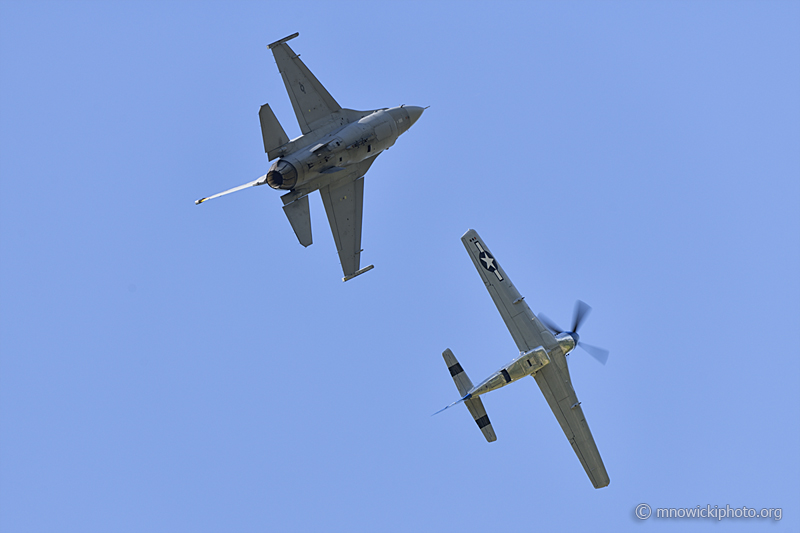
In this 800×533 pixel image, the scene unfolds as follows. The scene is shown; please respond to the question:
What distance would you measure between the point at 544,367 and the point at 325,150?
47.5ft

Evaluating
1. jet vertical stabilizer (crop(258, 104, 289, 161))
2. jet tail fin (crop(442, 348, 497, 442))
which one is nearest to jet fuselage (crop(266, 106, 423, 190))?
jet vertical stabilizer (crop(258, 104, 289, 161))

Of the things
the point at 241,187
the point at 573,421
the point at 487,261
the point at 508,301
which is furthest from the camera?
the point at 487,261

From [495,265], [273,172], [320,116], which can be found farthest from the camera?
[495,265]

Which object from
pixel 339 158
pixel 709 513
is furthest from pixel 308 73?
pixel 709 513

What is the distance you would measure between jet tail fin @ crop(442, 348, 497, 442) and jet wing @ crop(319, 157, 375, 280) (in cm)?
640

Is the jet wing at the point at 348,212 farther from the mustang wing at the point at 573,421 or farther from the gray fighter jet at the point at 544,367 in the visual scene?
the mustang wing at the point at 573,421

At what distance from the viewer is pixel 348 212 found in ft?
132

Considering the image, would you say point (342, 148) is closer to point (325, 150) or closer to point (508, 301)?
point (325, 150)

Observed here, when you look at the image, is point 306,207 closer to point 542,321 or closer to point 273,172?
point 273,172

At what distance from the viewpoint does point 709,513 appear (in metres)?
37.8

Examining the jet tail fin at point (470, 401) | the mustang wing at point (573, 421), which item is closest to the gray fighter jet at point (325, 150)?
the jet tail fin at point (470, 401)

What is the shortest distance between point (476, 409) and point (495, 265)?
7.40 metres

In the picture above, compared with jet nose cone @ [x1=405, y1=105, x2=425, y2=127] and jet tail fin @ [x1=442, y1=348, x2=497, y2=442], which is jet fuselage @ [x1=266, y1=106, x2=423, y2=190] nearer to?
jet nose cone @ [x1=405, y1=105, x2=425, y2=127]

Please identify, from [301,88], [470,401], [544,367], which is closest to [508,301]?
[544,367]
